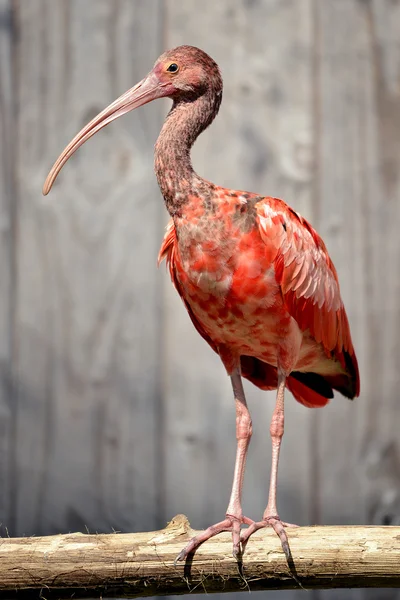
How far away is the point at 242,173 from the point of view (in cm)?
396

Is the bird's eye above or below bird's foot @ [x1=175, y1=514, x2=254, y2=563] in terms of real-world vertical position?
above

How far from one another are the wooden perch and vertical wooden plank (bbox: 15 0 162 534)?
3.74ft

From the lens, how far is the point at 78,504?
12.7ft

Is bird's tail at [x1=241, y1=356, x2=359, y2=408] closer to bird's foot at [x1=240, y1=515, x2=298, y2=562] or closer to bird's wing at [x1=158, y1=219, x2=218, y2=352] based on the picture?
bird's wing at [x1=158, y1=219, x2=218, y2=352]

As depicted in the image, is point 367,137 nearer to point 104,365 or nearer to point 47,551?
point 104,365

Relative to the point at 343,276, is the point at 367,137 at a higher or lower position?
higher

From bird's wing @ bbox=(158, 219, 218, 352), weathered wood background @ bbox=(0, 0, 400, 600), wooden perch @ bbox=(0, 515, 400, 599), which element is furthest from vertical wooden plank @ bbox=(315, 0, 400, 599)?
wooden perch @ bbox=(0, 515, 400, 599)

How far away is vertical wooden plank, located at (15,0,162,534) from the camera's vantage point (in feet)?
12.8

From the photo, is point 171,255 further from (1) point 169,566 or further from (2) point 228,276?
(1) point 169,566

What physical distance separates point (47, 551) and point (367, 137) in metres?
2.12

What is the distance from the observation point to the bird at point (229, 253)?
2.95 metres

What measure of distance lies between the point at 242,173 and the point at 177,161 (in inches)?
41.8

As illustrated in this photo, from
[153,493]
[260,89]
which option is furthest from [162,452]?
[260,89]

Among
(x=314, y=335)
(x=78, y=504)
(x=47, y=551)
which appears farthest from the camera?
(x=78, y=504)
